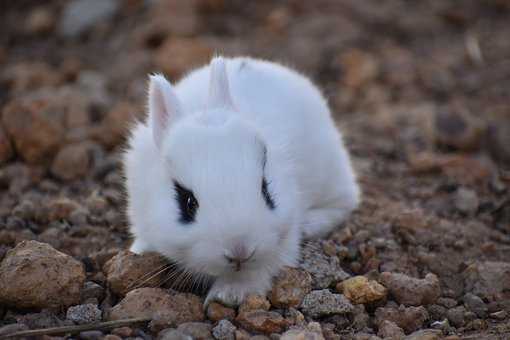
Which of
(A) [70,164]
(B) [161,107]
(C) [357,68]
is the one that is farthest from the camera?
(C) [357,68]

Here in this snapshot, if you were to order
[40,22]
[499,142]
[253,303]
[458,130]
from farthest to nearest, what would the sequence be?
1. [40,22]
2. [458,130]
3. [499,142]
4. [253,303]

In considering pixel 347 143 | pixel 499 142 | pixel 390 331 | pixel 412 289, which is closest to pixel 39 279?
pixel 390 331

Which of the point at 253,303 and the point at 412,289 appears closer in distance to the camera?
the point at 253,303

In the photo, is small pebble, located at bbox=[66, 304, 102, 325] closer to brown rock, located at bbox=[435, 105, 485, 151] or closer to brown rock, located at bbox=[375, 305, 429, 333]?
brown rock, located at bbox=[375, 305, 429, 333]

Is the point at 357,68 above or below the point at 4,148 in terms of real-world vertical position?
above

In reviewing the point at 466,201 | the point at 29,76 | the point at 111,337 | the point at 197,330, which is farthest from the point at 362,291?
the point at 29,76

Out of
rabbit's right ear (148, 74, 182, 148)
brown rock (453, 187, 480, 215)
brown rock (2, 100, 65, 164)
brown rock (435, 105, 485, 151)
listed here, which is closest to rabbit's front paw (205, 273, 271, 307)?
rabbit's right ear (148, 74, 182, 148)

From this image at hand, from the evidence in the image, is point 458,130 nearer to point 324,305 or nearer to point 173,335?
point 324,305

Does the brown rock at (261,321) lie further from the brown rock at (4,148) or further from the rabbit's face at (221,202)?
the brown rock at (4,148)

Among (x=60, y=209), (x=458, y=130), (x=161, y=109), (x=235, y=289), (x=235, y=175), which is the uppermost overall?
(x=458, y=130)
